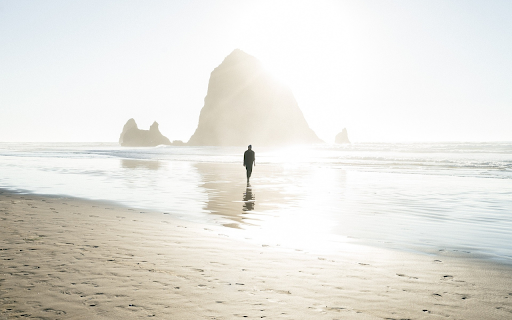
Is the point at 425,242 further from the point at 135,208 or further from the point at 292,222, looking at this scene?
the point at 135,208

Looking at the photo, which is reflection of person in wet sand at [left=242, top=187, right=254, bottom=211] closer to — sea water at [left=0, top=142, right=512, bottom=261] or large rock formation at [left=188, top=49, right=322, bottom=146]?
sea water at [left=0, top=142, right=512, bottom=261]

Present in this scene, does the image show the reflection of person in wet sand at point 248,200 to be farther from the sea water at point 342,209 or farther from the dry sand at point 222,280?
the dry sand at point 222,280

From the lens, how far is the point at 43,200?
14.0m

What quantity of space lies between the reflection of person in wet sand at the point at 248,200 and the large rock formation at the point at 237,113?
165232 millimetres

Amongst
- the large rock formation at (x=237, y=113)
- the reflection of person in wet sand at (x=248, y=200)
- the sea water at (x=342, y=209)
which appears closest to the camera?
the sea water at (x=342, y=209)

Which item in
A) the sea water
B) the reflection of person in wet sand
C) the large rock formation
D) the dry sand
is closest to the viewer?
the dry sand

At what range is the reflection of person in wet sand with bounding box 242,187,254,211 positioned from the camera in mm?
12633

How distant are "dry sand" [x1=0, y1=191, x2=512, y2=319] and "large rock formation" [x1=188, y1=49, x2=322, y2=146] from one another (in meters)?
175

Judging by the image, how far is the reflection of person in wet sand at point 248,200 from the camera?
A: 41.4ft

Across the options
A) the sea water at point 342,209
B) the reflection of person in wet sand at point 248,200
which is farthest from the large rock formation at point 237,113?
the reflection of person in wet sand at point 248,200

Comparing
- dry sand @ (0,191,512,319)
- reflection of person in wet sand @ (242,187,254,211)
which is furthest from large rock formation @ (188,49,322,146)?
dry sand @ (0,191,512,319)

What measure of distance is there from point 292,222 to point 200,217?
2.71 metres

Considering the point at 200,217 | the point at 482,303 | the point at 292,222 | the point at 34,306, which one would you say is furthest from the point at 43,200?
the point at 482,303

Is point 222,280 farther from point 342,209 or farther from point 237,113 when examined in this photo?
point 237,113
